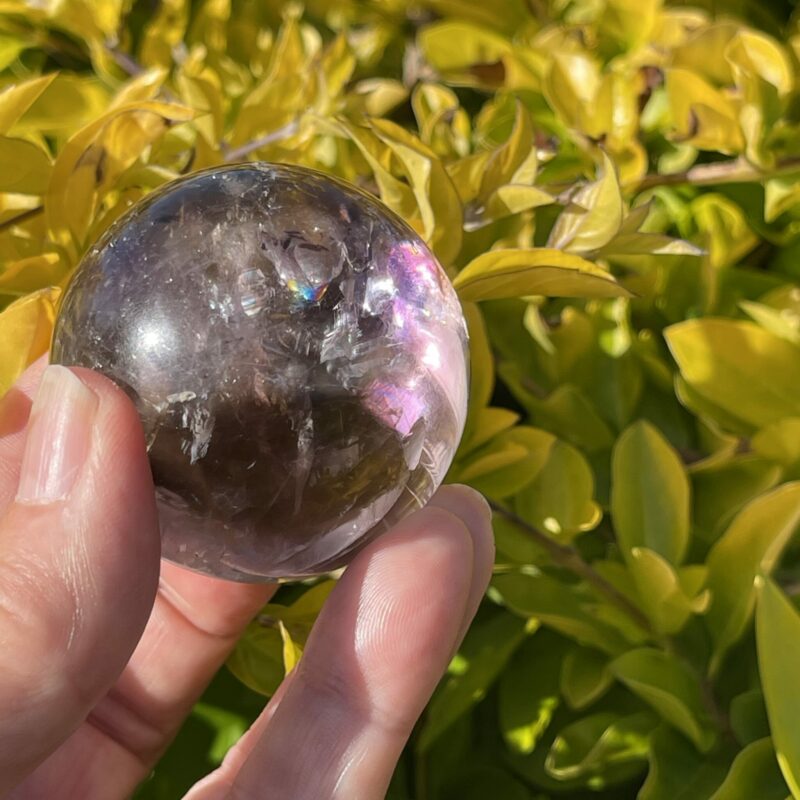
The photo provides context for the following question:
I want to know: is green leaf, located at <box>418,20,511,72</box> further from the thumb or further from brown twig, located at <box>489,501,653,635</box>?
the thumb

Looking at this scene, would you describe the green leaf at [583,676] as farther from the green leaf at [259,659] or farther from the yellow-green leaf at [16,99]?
the yellow-green leaf at [16,99]

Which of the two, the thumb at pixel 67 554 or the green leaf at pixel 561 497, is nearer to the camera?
the thumb at pixel 67 554

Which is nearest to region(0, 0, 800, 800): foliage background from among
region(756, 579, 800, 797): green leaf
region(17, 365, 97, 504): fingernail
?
region(756, 579, 800, 797): green leaf

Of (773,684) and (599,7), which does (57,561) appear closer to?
(773,684)

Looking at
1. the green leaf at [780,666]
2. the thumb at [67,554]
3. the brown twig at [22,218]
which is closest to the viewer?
the thumb at [67,554]

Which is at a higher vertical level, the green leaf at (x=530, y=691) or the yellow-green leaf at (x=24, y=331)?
the yellow-green leaf at (x=24, y=331)

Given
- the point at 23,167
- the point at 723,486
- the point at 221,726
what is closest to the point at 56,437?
the point at 23,167

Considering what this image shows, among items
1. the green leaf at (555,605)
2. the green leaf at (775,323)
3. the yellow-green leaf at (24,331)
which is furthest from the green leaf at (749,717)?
the yellow-green leaf at (24,331)

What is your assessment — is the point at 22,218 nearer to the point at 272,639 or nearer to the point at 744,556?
the point at 272,639
